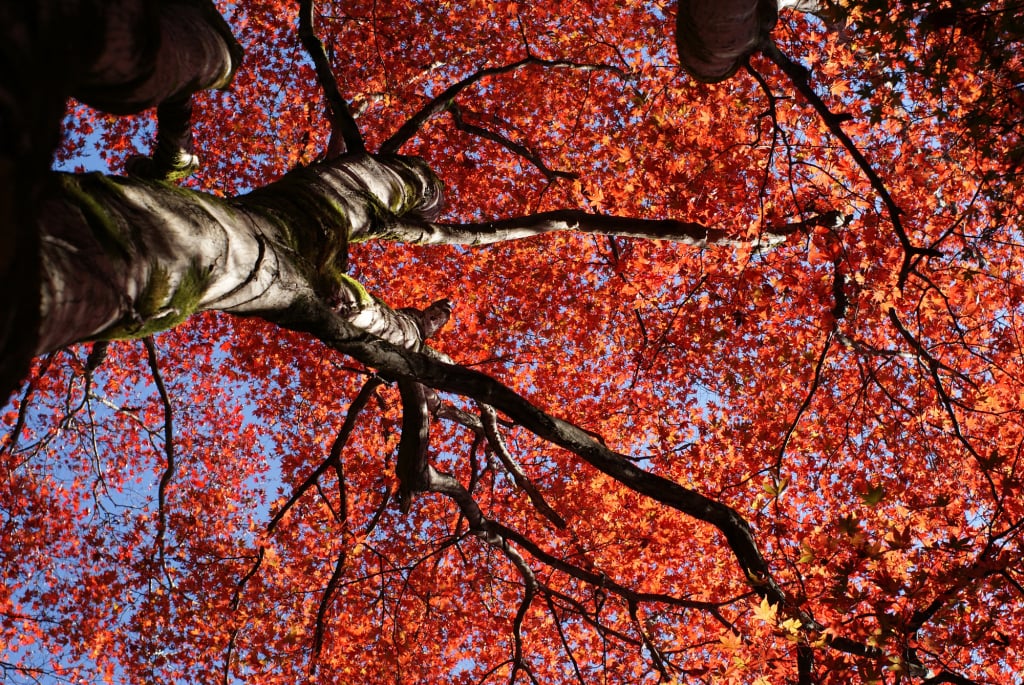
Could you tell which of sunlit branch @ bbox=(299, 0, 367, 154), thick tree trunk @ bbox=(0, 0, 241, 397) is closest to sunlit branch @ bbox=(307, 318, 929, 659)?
thick tree trunk @ bbox=(0, 0, 241, 397)

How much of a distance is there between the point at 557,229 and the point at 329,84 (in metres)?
2.34

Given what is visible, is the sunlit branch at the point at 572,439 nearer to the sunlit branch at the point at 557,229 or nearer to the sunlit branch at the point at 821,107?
the sunlit branch at the point at 557,229

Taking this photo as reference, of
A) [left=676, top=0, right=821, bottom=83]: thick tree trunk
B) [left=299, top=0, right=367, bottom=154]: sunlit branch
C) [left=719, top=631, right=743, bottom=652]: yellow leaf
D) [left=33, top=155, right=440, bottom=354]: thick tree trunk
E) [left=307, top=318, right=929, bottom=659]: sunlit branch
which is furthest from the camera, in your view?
[left=299, top=0, right=367, bottom=154]: sunlit branch

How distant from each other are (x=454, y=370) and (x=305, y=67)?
1174 centimetres

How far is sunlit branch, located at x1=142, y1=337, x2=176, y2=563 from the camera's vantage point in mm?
5507

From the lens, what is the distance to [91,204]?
5.30ft

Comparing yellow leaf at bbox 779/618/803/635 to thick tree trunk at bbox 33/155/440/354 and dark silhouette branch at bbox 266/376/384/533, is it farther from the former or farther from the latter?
dark silhouette branch at bbox 266/376/384/533

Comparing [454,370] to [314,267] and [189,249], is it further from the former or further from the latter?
[189,249]

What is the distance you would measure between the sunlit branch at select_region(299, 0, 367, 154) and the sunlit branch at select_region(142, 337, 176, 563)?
263cm

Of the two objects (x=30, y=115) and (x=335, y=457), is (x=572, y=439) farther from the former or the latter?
(x=335, y=457)

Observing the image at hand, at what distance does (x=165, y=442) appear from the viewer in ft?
19.6

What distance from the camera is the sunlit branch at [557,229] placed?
194 inches

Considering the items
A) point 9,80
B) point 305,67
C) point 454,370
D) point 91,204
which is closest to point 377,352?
point 454,370

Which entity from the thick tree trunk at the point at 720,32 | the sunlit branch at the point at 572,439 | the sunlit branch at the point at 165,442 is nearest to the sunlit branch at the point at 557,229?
the thick tree trunk at the point at 720,32
